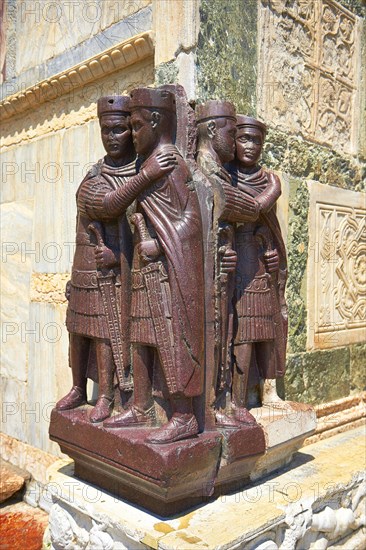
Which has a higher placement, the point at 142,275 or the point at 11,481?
the point at 142,275

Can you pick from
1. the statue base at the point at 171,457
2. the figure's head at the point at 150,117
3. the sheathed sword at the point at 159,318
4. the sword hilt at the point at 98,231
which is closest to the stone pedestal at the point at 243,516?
the statue base at the point at 171,457

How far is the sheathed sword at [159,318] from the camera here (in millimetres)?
1981

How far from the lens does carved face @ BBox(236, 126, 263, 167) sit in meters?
2.37

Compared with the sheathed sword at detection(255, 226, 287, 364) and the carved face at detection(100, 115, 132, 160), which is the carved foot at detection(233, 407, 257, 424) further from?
the carved face at detection(100, 115, 132, 160)

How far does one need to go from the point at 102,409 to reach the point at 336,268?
70.8 inches

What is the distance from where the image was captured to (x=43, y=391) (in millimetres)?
3350

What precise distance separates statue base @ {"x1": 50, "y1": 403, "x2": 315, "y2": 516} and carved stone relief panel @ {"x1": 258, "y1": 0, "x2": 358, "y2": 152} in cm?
167

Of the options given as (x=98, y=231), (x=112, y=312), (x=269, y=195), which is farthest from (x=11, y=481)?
(x=269, y=195)

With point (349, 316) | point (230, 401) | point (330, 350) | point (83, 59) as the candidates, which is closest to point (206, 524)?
point (230, 401)

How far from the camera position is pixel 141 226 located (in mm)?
2090

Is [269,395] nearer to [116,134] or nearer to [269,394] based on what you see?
[269,394]

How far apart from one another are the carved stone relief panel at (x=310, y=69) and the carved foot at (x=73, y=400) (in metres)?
1.71

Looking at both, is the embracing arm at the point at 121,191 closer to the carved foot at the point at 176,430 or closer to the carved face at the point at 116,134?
the carved face at the point at 116,134

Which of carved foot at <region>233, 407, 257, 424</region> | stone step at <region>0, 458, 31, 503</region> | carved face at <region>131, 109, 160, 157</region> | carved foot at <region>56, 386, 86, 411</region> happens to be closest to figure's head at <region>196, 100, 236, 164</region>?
carved face at <region>131, 109, 160, 157</region>
